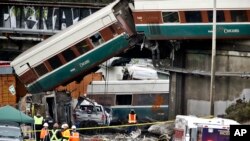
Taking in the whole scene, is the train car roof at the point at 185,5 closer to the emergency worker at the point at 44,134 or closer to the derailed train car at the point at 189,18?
the derailed train car at the point at 189,18

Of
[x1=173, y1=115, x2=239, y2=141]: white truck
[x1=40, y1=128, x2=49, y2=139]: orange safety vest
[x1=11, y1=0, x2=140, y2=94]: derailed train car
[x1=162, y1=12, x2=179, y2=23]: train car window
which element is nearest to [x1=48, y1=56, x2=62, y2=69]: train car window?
[x1=11, y1=0, x2=140, y2=94]: derailed train car

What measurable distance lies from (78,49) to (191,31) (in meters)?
4.94

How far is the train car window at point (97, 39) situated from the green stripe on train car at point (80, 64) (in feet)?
0.70

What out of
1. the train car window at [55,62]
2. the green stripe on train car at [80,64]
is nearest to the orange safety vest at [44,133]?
the green stripe on train car at [80,64]

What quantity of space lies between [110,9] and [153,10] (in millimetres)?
1762

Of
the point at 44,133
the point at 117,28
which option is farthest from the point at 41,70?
the point at 44,133

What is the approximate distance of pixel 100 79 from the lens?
1480 inches

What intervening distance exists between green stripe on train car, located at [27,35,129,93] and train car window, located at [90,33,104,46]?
212 mm

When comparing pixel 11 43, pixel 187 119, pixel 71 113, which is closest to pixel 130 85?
pixel 71 113

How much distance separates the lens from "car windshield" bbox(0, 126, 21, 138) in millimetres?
21297

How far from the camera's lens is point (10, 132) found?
70.6ft

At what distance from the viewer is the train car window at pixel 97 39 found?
104ft

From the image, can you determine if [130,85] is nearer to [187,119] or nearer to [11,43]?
[11,43]

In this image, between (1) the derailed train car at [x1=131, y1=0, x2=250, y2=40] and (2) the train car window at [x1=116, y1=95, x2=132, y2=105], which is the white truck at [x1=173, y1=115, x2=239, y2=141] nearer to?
(1) the derailed train car at [x1=131, y1=0, x2=250, y2=40]
